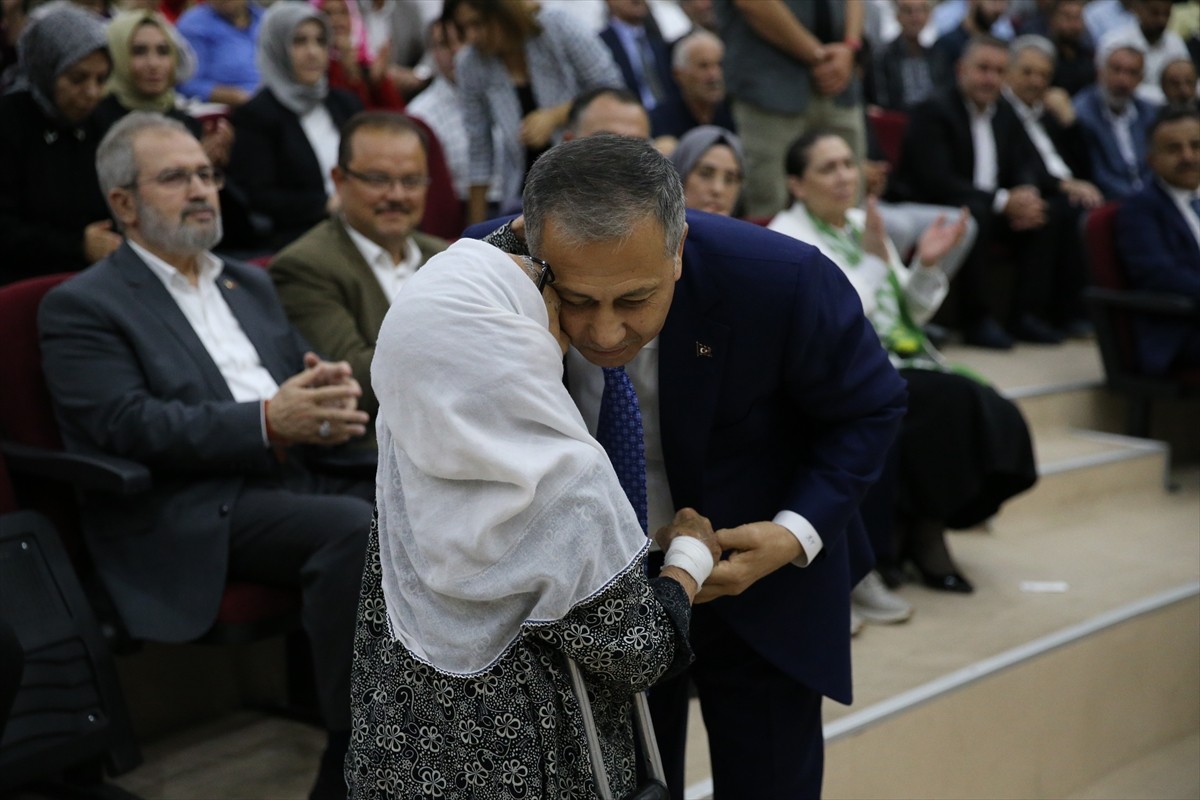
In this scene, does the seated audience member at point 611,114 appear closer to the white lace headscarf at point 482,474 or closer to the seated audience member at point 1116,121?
the white lace headscarf at point 482,474

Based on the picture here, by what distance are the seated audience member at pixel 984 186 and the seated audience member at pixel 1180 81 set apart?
170cm

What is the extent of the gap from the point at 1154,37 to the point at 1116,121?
1284 millimetres

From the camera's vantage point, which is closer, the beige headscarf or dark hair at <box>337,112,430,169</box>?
dark hair at <box>337,112,430,169</box>

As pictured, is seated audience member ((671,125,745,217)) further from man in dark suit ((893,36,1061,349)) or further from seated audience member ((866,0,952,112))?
seated audience member ((866,0,952,112))

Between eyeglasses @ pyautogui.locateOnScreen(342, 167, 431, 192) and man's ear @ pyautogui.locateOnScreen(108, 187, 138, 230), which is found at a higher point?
man's ear @ pyautogui.locateOnScreen(108, 187, 138, 230)

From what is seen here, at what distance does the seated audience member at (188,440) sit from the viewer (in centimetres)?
229

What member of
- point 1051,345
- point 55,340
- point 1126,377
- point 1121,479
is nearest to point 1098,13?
point 1051,345

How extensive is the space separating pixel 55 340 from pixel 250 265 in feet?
1.74

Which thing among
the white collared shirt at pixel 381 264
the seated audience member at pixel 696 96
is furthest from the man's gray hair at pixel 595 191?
the seated audience member at pixel 696 96

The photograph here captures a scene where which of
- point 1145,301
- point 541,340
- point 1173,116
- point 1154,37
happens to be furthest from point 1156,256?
point 541,340

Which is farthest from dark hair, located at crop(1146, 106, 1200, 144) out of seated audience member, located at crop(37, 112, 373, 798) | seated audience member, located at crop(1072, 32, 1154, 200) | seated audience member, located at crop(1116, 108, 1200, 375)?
seated audience member, located at crop(37, 112, 373, 798)

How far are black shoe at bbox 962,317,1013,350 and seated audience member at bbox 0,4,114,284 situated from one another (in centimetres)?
337

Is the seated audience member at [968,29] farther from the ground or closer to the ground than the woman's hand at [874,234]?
farther from the ground

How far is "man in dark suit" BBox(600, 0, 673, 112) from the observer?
18.7ft
